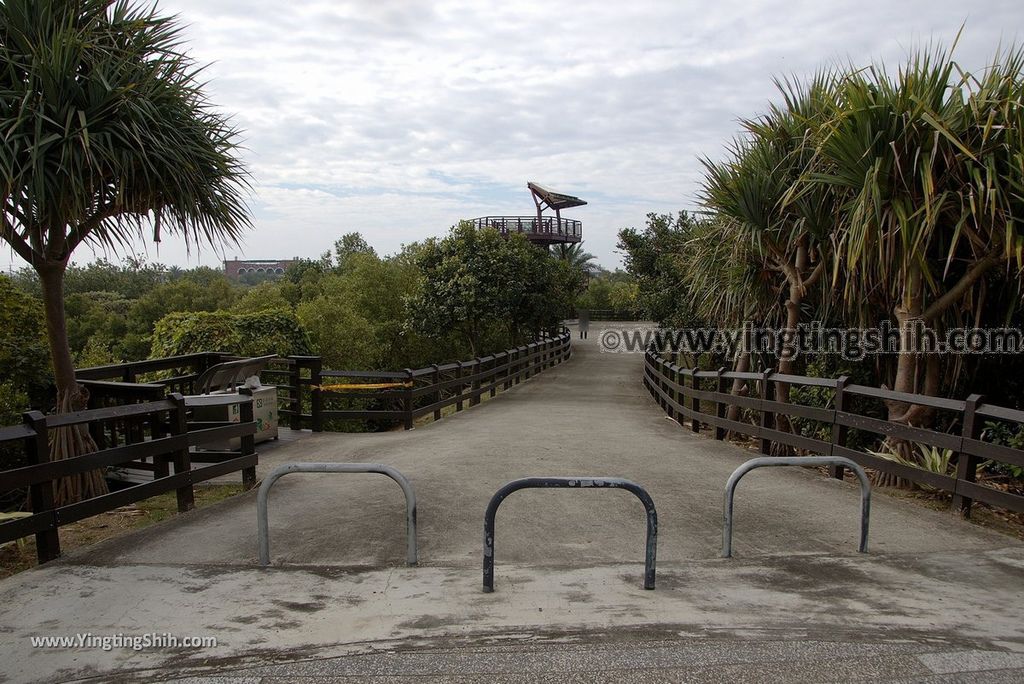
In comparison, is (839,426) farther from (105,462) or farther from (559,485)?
(105,462)

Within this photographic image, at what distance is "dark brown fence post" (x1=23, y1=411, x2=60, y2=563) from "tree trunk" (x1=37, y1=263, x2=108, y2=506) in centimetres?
181

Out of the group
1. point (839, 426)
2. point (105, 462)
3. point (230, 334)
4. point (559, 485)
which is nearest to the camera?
point (559, 485)

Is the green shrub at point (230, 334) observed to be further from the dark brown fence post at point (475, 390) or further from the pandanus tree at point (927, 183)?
the pandanus tree at point (927, 183)

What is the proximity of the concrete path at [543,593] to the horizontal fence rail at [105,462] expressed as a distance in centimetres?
27

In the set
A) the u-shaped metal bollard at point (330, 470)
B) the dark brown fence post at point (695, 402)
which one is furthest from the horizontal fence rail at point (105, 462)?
the dark brown fence post at point (695, 402)

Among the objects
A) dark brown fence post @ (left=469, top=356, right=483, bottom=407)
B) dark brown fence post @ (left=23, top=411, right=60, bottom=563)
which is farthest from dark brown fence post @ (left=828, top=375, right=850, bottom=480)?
dark brown fence post @ (left=469, top=356, right=483, bottom=407)

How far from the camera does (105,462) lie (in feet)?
16.8

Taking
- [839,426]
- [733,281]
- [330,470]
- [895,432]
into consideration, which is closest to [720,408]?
[733,281]

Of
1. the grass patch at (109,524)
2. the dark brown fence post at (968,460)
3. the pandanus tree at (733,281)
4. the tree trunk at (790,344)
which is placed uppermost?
the pandanus tree at (733,281)

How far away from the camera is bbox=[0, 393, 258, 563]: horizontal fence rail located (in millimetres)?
4508

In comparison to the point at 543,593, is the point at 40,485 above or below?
above

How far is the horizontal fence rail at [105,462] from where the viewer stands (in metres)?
4.51

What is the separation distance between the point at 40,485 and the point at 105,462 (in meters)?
0.55

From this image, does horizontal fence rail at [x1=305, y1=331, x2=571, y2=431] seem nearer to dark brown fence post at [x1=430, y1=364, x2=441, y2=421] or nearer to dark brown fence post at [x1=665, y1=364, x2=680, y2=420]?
dark brown fence post at [x1=430, y1=364, x2=441, y2=421]
